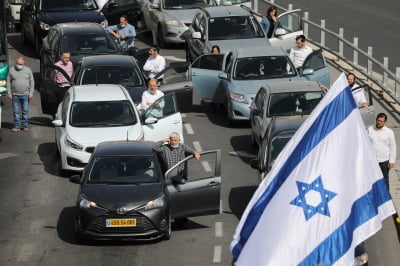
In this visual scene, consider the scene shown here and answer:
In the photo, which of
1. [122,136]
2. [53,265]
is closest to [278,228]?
[53,265]

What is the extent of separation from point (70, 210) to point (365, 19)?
23398mm

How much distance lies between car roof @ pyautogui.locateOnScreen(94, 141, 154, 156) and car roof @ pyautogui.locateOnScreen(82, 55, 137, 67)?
6678 mm

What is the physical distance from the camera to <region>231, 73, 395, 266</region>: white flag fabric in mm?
8156

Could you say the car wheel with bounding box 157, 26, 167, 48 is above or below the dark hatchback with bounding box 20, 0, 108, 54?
below

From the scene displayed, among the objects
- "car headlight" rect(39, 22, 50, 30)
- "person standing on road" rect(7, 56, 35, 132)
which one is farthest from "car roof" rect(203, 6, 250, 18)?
"person standing on road" rect(7, 56, 35, 132)

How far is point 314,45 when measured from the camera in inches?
1348

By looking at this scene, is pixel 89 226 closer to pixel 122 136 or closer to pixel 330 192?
pixel 122 136

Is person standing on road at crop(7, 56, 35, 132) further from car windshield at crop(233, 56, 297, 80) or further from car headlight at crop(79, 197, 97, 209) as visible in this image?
car headlight at crop(79, 197, 97, 209)

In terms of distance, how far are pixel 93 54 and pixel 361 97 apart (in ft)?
26.6

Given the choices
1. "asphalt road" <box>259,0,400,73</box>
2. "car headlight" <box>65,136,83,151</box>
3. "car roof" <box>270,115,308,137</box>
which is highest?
"car roof" <box>270,115,308,137</box>

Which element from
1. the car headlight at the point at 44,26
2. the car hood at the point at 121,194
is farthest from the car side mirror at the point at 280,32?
the car hood at the point at 121,194

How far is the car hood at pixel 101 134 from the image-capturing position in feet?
71.9

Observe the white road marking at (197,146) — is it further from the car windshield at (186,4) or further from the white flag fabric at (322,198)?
the white flag fabric at (322,198)

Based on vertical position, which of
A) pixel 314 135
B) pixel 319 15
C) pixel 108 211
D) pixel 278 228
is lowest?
pixel 319 15
